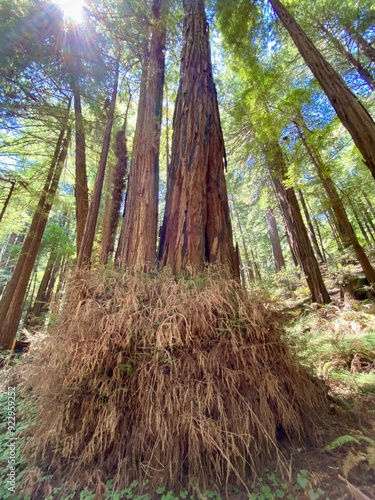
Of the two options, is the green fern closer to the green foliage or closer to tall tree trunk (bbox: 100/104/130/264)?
the green foliage

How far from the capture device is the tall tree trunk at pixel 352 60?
248 inches

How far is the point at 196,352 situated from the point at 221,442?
1.76 feet

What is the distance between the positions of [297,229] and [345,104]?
3.48m

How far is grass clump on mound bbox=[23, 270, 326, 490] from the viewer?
4.57 ft

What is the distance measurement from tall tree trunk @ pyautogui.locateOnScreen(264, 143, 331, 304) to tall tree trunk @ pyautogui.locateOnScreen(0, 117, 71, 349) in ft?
17.8

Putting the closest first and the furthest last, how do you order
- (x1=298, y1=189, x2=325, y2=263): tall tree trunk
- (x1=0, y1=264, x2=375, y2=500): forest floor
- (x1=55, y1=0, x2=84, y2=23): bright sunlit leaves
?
(x1=0, y1=264, x2=375, y2=500): forest floor, (x1=55, y1=0, x2=84, y2=23): bright sunlit leaves, (x1=298, y1=189, x2=325, y2=263): tall tree trunk

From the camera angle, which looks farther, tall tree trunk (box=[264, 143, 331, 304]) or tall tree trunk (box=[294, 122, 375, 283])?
tall tree trunk (box=[264, 143, 331, 304])

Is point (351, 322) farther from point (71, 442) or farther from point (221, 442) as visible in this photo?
point (71, 442)

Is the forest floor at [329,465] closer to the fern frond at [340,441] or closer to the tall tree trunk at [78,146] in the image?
the fern frond at [340,441]

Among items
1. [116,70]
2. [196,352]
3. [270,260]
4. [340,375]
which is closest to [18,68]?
[116,70]

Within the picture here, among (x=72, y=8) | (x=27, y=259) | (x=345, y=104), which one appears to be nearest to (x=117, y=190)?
(x=27, y=259)

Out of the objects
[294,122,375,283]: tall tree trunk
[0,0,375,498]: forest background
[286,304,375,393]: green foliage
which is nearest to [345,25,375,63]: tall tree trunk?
[0,0,375,498]: forest background

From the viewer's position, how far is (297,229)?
5887mm

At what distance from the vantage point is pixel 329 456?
1.48 metres
